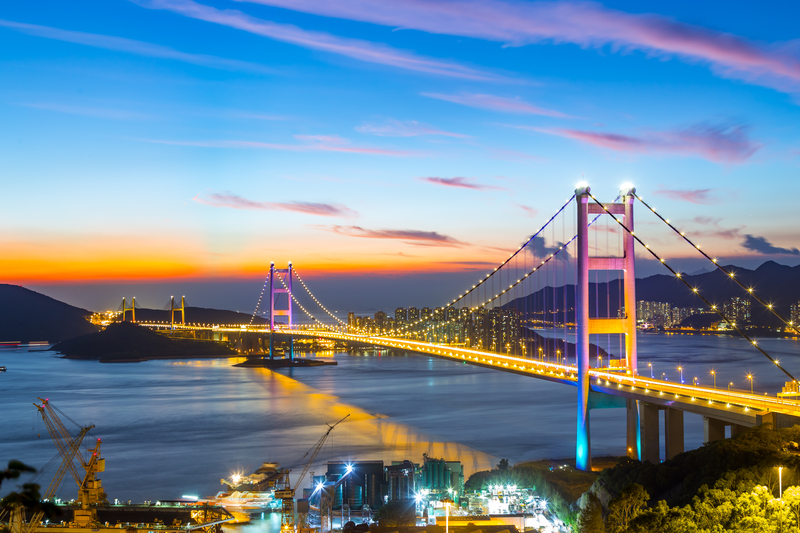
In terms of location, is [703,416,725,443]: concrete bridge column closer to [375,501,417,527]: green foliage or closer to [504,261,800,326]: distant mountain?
[375,501,417,527]: green foliage

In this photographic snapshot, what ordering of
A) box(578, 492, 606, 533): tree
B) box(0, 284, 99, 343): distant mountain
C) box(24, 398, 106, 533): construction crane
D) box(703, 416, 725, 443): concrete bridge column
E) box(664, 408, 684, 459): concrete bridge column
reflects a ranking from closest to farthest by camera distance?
box(578, 492, 606, 533): tree, box(703, 416, 725, 443): concrete bridge column, box(664, 408, 684, 459): concrete bridge column, box(24, 398, 106, 533): construction crane, box(0, 284, 99, 343): distant mountain

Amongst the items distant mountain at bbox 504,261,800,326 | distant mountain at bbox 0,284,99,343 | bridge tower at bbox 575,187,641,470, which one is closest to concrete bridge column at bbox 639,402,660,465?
bridge tower at bbox 575,187,641,470

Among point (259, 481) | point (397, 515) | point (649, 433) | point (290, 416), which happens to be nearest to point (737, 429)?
point (649, 433)

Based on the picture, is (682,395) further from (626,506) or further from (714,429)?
(626,506)

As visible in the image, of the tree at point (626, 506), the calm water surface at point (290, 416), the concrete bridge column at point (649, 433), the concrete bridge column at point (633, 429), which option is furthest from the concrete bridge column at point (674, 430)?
the calm water surface at point (290, 416)

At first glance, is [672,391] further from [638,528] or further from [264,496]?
[264,496]

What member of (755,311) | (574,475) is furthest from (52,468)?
(755,311)
